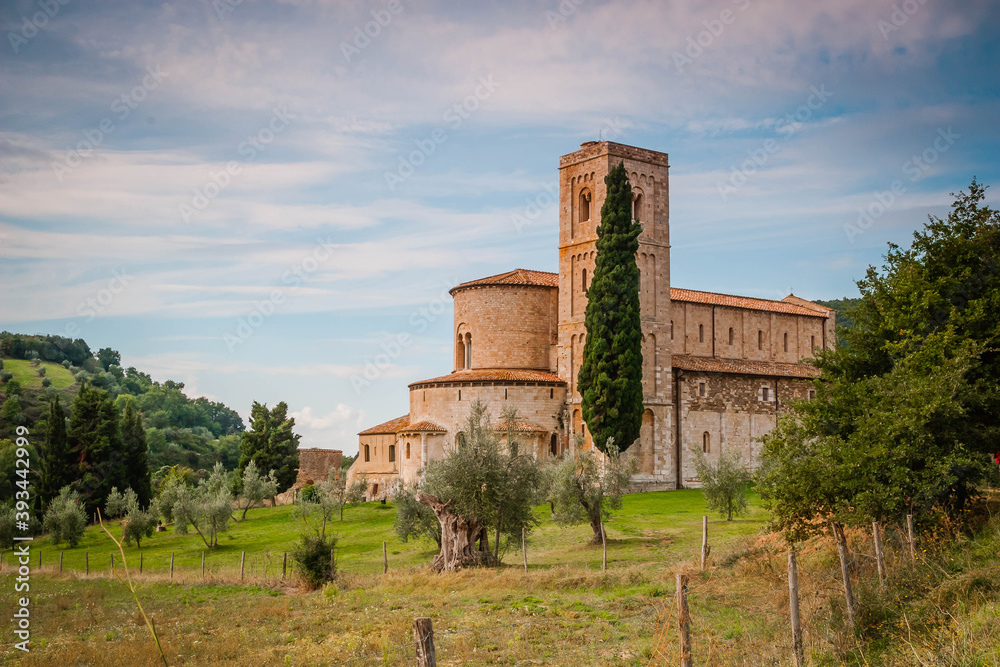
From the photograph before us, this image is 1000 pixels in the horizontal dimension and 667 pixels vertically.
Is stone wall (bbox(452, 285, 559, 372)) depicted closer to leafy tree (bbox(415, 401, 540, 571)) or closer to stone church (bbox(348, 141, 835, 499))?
stone church (bbox(348, 141, 835, 499))

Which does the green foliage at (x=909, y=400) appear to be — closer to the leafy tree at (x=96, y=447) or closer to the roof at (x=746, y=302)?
the roof at (x=746, y=302)

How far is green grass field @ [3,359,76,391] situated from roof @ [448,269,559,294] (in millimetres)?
40896

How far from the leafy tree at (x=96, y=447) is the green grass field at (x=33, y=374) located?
77.7 ft

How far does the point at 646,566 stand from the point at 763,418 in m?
28.0

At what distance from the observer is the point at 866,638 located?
9.65 meters

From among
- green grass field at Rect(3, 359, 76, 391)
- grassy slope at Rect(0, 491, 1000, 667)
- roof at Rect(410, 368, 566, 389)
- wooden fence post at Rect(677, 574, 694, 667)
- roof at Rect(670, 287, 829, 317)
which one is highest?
roof at Rect(670, 287, 829, 317)

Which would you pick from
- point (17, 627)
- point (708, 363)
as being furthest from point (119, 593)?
point (708, 363)

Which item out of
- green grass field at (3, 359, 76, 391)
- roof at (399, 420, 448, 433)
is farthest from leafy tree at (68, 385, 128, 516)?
green grass field at (3, 359, 76, 391)

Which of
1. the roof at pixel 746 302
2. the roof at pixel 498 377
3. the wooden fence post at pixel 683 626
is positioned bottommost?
the wooden fence post at pixel 683 626

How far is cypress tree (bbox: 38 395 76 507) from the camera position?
1699 inches

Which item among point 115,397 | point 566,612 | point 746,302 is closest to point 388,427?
point 746,302

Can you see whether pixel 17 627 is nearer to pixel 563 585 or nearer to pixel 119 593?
pixel 119 593

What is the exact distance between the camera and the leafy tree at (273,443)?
54.3 meters

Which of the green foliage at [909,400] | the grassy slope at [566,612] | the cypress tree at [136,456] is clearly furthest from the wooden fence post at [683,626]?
the cypress tree at [136,456]
